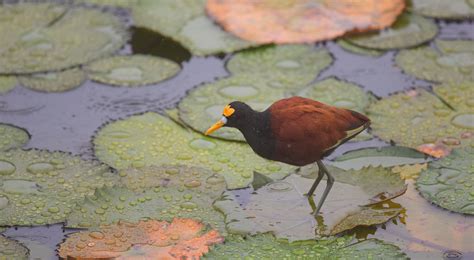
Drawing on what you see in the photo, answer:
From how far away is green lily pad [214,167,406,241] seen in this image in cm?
411

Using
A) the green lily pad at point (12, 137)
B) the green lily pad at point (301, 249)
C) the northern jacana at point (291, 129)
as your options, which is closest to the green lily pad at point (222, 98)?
the northern jacana at point (291, 129)

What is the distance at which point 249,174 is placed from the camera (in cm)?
453

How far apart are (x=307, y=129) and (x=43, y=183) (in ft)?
4.32

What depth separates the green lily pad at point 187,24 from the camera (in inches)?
225

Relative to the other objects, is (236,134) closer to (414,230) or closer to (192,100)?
(192,100)

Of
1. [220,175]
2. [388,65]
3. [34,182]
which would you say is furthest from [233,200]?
[388,65]

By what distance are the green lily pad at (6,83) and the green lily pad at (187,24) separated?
37.8 inches

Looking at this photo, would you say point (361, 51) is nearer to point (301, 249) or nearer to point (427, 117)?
point (427, 117)

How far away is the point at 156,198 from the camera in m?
4.29

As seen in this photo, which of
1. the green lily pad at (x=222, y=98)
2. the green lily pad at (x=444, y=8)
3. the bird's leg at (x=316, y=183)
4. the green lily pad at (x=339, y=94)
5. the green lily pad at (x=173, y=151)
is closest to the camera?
the bird's leg at (x=316, y=183)

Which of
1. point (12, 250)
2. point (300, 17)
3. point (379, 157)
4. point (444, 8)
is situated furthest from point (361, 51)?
point (12, 250)

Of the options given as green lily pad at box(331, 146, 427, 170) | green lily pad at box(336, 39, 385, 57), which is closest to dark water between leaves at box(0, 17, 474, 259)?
green lily pad at box(336, 39, 385, 57)

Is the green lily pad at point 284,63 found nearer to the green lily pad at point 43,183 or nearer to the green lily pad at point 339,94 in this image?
the green lily pad at point 339,94

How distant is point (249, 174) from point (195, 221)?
0.56 meters
